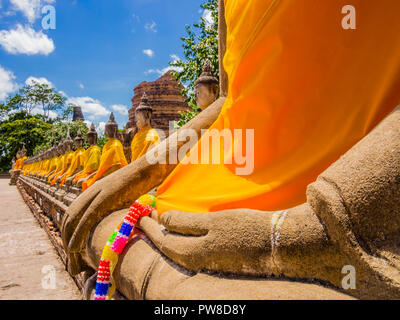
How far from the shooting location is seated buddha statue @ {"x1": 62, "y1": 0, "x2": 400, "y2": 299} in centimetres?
82

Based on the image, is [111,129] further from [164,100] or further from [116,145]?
[164,100]

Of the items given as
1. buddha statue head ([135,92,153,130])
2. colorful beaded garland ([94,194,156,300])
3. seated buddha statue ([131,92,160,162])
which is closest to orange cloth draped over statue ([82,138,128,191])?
seated buddha statue ([131,92,160,162])

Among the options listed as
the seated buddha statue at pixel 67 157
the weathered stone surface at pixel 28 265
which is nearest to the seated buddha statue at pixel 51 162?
the seated buddha statue at pixel 67 157

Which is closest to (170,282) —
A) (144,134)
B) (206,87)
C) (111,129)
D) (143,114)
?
(206,87)

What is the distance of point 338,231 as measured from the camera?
32.8 inches

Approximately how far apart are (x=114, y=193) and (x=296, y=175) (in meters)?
1.16

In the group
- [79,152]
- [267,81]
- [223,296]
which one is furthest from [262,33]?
[79,152]

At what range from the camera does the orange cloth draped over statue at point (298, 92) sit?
111cm

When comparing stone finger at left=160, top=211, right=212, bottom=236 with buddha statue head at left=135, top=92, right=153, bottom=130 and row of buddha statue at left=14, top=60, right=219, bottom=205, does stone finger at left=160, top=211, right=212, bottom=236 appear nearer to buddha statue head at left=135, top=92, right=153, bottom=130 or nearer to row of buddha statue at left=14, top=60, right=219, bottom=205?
row of buddha statue at left=14, top=60, right=219, bottom=205

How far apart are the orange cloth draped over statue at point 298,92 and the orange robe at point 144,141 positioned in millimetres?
3262

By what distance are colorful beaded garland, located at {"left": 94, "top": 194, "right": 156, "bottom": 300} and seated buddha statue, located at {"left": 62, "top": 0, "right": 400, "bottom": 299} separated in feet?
0.20

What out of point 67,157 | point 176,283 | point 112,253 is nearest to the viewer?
point 176,283
